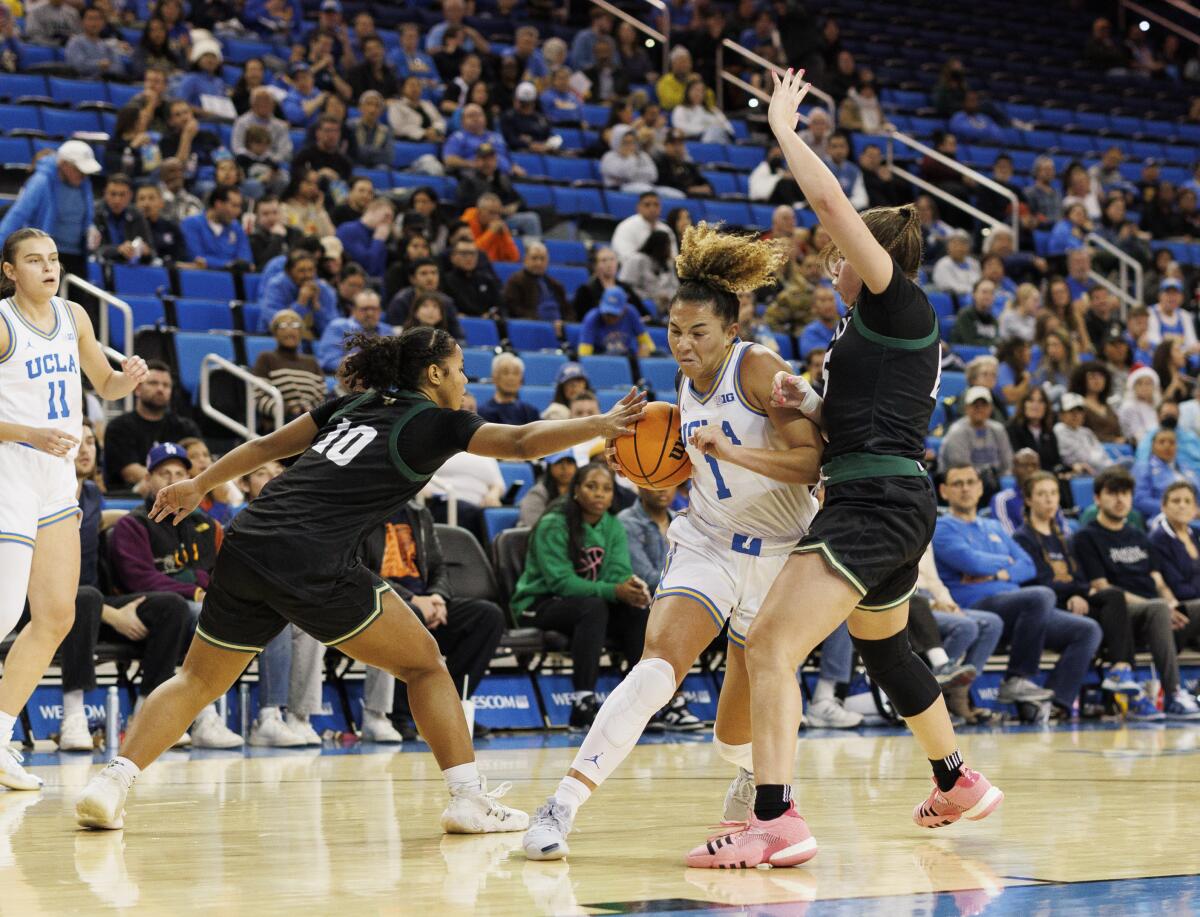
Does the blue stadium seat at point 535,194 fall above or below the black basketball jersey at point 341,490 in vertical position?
below

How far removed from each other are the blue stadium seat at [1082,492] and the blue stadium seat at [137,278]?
6737 millimetres

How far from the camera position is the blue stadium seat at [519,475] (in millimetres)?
10844

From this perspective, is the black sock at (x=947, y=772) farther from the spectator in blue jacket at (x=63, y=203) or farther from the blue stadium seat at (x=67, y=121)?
the blue stadium seat at (x=67, y=121)

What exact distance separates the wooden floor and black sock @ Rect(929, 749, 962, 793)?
17 centimetres

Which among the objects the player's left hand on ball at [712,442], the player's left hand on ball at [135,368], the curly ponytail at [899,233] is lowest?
the player's left hand on ball at [135,368]

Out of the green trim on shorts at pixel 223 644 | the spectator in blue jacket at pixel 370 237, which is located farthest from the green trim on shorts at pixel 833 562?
the spectator in blue jacket at pixel 370 237

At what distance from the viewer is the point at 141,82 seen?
14234mm

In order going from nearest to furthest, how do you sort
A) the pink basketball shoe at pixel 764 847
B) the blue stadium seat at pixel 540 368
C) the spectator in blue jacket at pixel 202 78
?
the pink basketball shoe at pixel 764 847
the blue stadium seat at pixel 540 368
the spectator in blue jacket at pixel 202 78

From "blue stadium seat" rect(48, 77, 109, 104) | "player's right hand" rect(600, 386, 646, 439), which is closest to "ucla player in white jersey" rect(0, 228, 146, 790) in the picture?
"player's right hand" rect(600, 386, 646, 439)

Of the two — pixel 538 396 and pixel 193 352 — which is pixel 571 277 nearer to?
pixel 538 396

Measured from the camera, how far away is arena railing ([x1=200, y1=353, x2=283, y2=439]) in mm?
9977

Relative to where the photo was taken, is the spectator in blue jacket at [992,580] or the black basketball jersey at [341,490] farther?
the spectator in blue jacket at [992,580]

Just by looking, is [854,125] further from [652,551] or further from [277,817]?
[277,817]

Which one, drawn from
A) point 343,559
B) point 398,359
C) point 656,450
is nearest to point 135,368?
point 398,359
